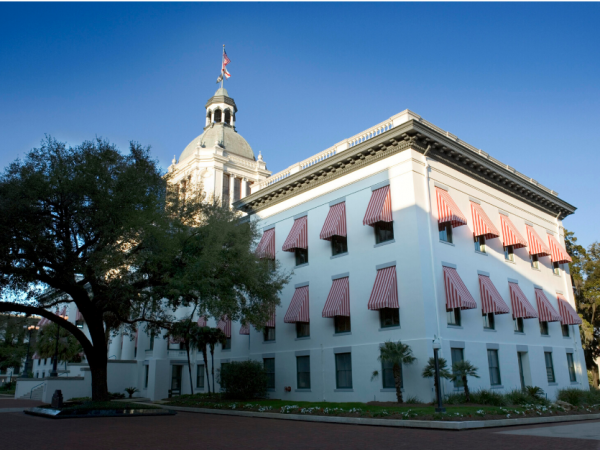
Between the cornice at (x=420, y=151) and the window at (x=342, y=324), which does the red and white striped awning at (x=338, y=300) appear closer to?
the window at (x=342, y=324)

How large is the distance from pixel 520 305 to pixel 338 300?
10.4 metres

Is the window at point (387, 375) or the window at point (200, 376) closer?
the window at point (387, 375)

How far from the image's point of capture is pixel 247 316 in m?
24.5

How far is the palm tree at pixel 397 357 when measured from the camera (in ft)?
72.3

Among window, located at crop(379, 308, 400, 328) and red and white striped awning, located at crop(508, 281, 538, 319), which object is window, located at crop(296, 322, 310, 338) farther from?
red and white striped awning, located at crop(508, 281, 538, 319)

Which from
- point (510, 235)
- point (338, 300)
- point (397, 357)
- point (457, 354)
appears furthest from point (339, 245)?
point (510, 235)

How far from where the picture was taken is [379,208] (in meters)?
25.5

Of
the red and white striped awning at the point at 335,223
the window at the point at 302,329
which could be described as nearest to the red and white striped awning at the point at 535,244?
the red and white striped awning at the point at 335,223

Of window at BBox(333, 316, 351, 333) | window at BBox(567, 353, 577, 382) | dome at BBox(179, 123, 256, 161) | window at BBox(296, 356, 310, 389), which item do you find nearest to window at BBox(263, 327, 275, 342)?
window at BBox(296, 356, 310, 389)

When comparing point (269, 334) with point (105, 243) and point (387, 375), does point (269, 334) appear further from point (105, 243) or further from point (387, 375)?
point (105, 243)

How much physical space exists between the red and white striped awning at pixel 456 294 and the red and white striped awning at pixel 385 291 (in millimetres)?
2445

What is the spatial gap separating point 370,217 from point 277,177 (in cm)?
1020

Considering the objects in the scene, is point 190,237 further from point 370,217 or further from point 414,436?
point 414,436

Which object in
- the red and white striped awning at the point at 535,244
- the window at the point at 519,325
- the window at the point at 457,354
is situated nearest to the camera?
the window at the point at 457,354
